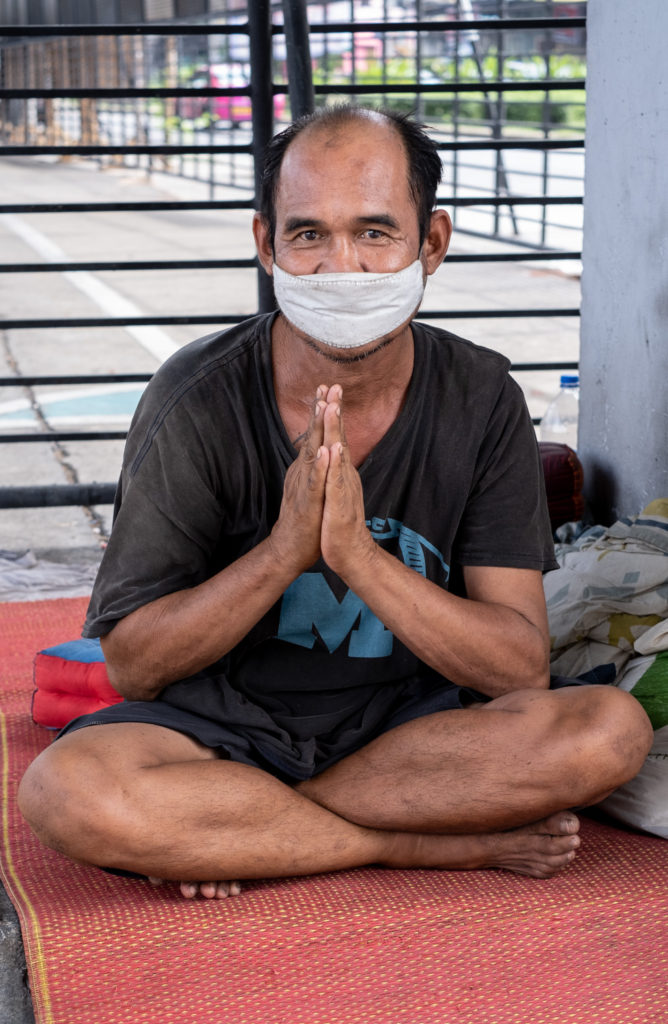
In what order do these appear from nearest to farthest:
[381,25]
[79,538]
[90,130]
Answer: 1. [381,25]
2. [79,538]
3. [90,130]

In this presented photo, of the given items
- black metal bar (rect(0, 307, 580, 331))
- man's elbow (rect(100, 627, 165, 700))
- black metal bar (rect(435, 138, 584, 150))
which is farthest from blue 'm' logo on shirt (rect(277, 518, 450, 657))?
black metal bar (rect(435, 138, 584, 150))

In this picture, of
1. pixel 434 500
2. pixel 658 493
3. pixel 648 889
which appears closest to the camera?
pixel 648 889

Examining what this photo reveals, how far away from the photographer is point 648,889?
2098 millimetres

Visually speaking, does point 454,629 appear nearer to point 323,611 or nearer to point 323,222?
point 323,611

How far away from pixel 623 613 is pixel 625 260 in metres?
1.13

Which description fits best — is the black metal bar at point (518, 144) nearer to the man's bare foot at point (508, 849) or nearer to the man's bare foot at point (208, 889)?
the man's bare foot at point (508, 849)

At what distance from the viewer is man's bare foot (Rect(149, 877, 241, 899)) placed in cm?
205

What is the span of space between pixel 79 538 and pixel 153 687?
227 cm

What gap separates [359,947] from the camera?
6.34 feet

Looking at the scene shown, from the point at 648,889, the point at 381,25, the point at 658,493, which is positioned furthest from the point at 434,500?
the point at 381,25

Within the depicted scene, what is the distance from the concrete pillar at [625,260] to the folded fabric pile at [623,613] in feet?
1.28

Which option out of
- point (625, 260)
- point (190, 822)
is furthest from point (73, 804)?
point (625, 260)

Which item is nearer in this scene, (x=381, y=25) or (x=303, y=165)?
(x=303, y=165)

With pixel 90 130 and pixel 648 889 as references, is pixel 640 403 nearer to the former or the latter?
pixel 648 889
